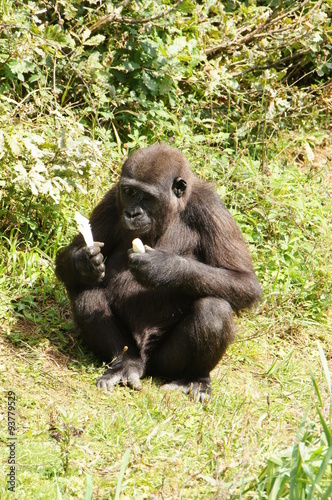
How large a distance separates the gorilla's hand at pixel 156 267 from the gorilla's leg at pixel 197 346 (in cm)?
29

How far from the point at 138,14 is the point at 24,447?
18.0 ft

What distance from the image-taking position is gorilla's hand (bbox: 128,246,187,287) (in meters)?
5.74

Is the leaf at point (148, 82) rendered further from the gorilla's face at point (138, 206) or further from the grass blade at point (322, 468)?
the grass blade at point (322, 468)

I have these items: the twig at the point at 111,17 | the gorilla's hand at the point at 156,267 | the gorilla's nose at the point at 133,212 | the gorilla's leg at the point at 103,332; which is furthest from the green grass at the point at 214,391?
the twig at the point at 111,17

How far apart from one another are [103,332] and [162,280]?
70 centimetres

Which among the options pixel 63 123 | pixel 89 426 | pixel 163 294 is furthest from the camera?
pixel 63 123

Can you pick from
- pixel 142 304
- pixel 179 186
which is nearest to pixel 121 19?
pixel 179 186

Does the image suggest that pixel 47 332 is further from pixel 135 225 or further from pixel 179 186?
pixel 179 186

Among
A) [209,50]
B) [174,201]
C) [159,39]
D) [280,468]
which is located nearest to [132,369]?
[174,201]

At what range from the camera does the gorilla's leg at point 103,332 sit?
19.8 feet

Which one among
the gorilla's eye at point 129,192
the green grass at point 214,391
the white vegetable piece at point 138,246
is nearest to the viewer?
the green grass at point 214,391

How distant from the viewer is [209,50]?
9320 mm

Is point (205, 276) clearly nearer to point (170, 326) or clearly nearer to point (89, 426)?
point (170, 326)

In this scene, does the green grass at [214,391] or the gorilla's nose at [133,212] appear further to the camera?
the gorilla's nose at [133,212]
